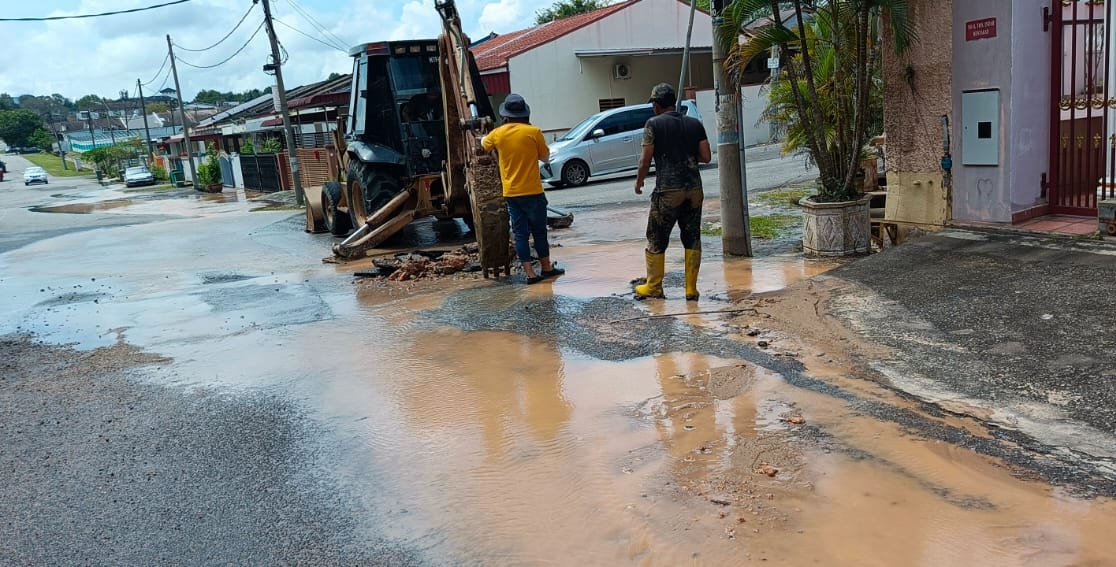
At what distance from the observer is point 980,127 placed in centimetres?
707

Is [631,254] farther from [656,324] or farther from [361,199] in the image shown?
[361,199]

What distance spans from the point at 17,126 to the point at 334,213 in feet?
444

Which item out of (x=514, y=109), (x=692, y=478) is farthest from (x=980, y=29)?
(x=692, y=478)

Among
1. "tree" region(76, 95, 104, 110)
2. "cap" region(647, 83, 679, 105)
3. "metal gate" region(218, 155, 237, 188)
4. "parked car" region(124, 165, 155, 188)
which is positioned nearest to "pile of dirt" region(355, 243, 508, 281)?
"cap" region(647, 83, 679, 105)

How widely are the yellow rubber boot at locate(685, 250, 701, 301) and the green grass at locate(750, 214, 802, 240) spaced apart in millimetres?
2966

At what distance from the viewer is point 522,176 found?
789 cm

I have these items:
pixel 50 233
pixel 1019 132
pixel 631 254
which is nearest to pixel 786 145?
pixel 631 254

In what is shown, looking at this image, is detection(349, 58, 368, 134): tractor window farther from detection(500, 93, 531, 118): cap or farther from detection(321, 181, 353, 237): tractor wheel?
A: detection(500, 93, 531, 118): cap

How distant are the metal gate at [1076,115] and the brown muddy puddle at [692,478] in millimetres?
3878

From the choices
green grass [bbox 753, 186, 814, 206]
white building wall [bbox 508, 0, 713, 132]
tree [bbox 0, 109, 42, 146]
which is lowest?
green grass [bbox 753, 186, 814, 206]

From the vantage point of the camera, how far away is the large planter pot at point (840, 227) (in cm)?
783

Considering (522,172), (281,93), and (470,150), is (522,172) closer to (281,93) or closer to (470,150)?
(470,150)

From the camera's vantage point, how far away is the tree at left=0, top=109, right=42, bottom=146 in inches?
4894

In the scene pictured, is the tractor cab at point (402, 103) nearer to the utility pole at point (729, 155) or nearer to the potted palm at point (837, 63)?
the utility pole at point (729, 155)
